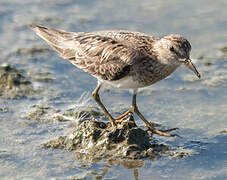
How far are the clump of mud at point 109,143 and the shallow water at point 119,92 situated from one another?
0.51 ft

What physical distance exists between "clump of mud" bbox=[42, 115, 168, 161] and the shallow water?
16 cm

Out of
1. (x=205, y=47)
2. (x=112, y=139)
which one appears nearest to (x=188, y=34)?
(x=205, y=47)

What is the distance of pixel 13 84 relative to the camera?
10.3 m

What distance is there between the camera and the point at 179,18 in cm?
1248

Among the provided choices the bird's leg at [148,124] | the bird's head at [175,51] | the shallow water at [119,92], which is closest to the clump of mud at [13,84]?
the shallow water at [119,92]

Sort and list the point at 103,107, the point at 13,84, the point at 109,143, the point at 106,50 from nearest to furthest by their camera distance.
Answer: the point at 109,143 → the point at 106,50 → the point at 103,107 → the point at 13,84

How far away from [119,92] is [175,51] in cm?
218

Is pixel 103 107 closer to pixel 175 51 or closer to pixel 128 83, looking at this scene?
pixel 128 83

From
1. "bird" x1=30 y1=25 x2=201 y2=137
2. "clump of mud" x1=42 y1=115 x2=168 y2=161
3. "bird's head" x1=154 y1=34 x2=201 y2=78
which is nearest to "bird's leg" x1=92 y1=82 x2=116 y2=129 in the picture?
"bird" x1=30 y1=25 x2=201 y2=137

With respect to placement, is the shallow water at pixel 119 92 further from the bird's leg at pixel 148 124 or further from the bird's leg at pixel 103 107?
the bird's leg at pixel 103 107

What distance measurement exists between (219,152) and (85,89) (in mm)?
3007

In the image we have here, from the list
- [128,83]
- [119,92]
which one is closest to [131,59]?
[128,83]

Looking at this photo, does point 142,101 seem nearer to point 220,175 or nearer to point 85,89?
point 85,89

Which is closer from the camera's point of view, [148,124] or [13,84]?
[148,124]
